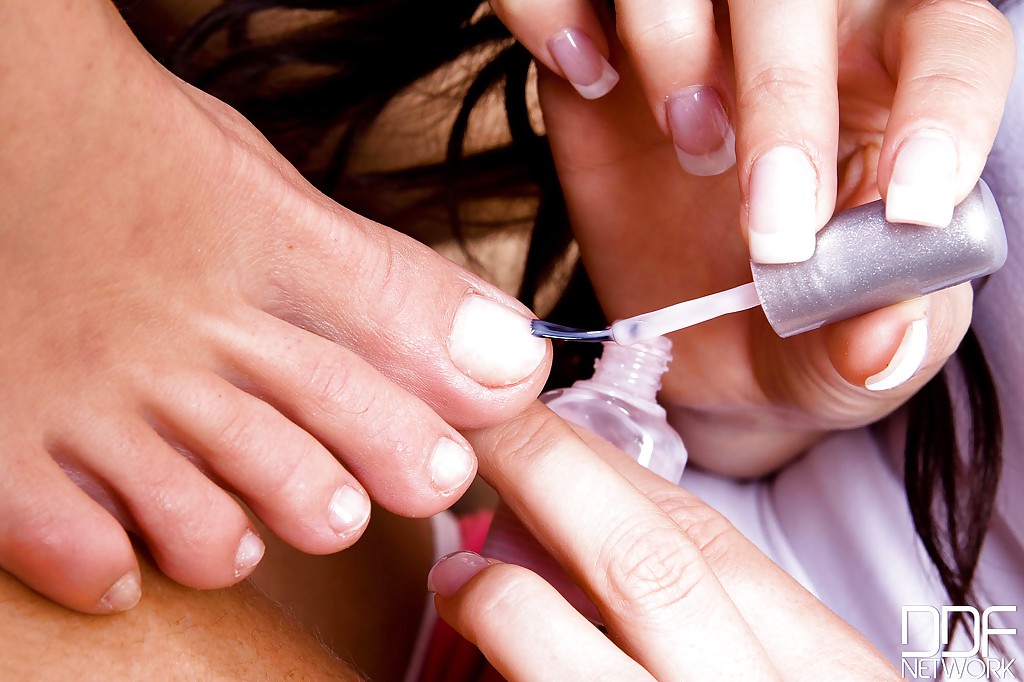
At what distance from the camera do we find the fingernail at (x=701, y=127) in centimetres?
64

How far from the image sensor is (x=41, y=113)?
1.63ft

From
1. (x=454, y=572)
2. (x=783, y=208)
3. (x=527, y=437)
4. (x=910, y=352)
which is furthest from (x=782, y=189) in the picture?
(x=454, y=572)

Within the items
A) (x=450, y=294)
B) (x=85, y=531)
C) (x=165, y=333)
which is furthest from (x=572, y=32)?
(x=85, y=531)

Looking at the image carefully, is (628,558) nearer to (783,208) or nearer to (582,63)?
(783,208)

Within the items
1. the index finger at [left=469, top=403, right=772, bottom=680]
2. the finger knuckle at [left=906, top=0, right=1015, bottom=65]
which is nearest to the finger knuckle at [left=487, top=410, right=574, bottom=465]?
the index finger at [left=469, top=403, right=772, bottom=680]

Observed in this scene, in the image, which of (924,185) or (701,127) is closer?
(924,185)

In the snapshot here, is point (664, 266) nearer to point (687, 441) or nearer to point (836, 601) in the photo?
point (687, 441)

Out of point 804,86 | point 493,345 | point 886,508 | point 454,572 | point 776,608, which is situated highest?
point 804,86

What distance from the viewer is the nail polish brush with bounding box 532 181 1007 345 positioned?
0.49 metres

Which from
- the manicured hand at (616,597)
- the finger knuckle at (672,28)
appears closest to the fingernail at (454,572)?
the manicured hand at (616,597)

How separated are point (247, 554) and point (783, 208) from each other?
0.43 meters

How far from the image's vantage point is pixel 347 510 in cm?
63

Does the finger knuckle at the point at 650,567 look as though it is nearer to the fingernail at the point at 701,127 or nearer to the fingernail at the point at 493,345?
the fingernail at the point at 493,345

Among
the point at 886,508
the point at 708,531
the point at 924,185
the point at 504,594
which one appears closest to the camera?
the point at 924,185
